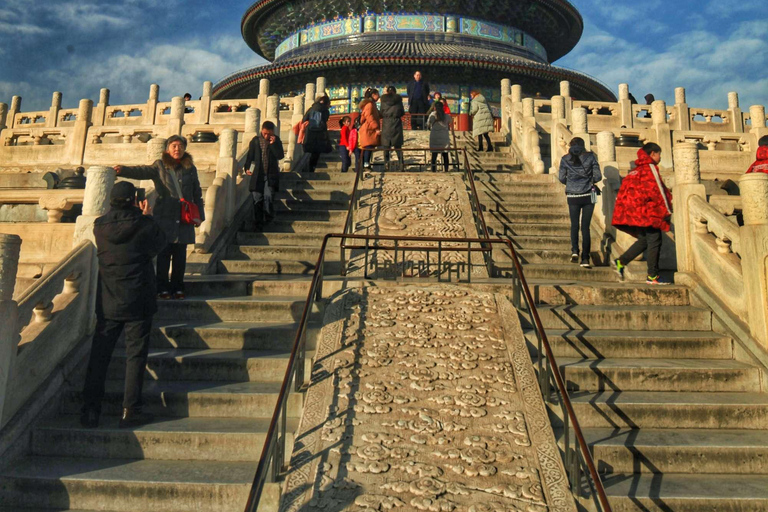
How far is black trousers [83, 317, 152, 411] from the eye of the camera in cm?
477

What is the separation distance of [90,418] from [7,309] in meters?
1.04

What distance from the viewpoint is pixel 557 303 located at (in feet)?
22.7

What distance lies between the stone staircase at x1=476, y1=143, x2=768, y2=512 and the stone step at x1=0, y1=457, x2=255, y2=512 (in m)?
2.55

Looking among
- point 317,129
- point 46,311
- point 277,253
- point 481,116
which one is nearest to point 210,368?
point 46,311

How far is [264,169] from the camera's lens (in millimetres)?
9750

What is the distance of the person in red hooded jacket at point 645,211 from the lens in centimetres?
748

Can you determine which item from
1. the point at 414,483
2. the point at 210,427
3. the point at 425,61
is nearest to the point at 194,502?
the point at 210,427

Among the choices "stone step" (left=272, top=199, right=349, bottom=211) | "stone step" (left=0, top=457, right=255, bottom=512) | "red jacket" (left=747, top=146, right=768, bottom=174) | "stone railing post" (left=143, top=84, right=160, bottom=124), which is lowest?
"stone step" (left=0, top=457, right=255, bottom=512)

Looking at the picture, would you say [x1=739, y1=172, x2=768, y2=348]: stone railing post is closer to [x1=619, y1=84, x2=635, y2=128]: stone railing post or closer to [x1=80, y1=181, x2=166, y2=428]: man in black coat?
[x1=80, y1=181, x2=166, y2=428]: man in black coat

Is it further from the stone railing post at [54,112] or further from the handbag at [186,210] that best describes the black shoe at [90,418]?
the stone railing post at [54,112]

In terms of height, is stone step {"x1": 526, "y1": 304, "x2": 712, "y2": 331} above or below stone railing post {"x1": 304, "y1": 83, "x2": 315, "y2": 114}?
below

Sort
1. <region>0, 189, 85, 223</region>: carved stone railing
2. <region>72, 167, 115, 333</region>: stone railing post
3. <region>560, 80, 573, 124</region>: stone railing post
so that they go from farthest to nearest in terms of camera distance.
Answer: <region>560, 80, 573, 124</region>: stone railing post → <region>0, 189, 85, 223</region>: carved stone railing → <region>72, 167, 115, 333</region>: stone railing post

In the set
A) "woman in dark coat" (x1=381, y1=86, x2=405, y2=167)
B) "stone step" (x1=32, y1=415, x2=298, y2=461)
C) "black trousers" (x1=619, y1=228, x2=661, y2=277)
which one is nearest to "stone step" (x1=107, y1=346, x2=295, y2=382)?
"stone step" (x1=32, y1=415, x2=298, y2=461)

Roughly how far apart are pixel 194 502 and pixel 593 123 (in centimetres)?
1518
